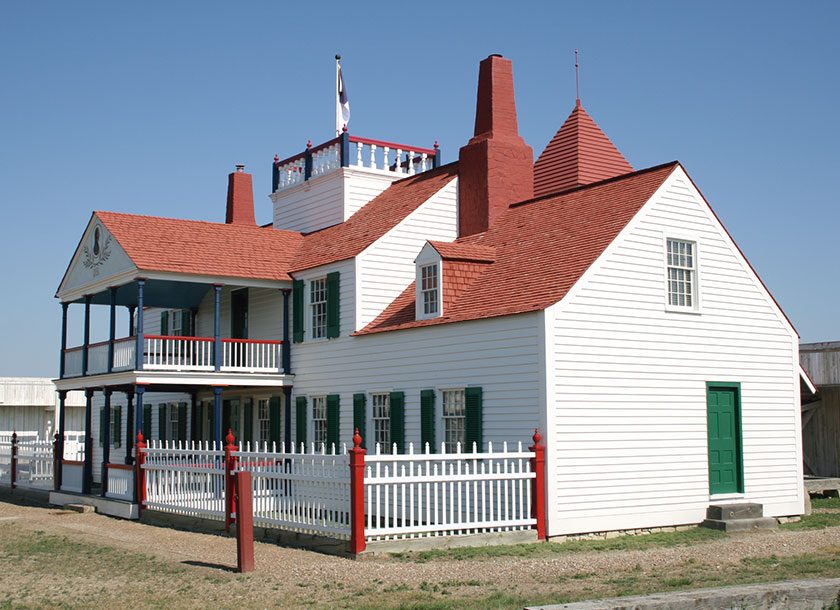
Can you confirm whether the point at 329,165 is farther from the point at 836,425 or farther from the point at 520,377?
the point at 836,425

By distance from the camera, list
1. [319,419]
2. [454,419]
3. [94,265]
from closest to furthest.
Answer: [454,419]
[319,419]
[94,265]

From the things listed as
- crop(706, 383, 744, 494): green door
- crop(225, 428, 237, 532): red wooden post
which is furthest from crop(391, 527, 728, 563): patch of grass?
crop(225, 428, 237, 532): red wooden post

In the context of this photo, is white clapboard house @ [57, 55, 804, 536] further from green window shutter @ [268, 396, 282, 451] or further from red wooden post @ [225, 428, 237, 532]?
red wooden post @ [225, 428, 237, 532]

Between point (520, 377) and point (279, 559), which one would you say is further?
Result: point (520, 377)

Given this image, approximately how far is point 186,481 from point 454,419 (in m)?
5.23

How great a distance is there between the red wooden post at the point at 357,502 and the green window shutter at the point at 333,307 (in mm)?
8273

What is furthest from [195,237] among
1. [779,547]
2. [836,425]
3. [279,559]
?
[836,425]

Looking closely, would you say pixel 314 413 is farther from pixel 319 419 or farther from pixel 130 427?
pixel 130 427

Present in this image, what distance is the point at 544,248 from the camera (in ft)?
65.0

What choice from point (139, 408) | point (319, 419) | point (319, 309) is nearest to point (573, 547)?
point (319, 419)

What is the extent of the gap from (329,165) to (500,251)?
7363mm

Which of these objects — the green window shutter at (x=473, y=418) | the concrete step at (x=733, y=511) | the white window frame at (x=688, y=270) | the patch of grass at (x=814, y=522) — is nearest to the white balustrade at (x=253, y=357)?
the green window shutter at (x=473, y=418)

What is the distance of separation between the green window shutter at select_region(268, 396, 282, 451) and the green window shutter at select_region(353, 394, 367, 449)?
3497 mm

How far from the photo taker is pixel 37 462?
89.3 ft
